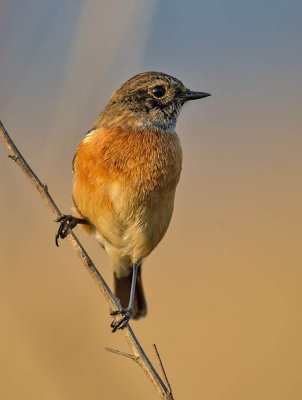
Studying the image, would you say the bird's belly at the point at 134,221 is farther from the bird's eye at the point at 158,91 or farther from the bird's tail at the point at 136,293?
the bird's eye at the point at 158,91

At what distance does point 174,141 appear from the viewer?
3.74 meters

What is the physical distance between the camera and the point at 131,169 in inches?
136

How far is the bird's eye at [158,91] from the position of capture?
3.84m

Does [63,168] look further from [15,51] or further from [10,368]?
[10,368]

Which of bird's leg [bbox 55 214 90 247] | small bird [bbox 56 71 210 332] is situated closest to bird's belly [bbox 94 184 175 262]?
small bird [bbox 56 71 210 332]

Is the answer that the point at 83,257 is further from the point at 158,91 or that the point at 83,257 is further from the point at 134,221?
the point at 158,91

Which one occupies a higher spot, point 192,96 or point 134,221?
point 192,96

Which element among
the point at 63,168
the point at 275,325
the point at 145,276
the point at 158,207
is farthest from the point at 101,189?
the point at 275,325

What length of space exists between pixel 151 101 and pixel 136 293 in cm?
156

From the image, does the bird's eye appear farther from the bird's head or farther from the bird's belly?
the bird's belly

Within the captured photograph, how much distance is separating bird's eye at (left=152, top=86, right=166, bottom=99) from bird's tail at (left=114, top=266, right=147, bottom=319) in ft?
4.59

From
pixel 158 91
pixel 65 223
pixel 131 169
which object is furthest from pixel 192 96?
pixel 65 223

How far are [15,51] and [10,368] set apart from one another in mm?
2032

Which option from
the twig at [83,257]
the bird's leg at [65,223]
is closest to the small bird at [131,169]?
the bird's leg at [65,223]
